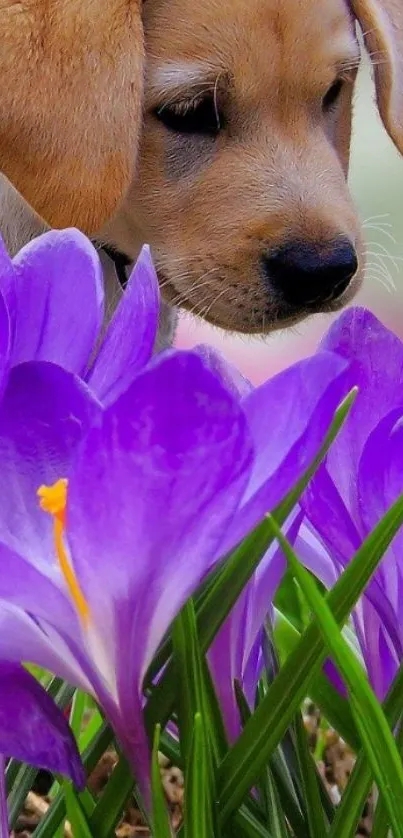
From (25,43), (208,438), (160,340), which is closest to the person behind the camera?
(208,438)

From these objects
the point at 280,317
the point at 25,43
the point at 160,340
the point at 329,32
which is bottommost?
the point at 160,340

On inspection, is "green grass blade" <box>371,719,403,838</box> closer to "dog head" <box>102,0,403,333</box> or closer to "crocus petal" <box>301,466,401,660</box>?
"crocus petal" <box>301,466,401,660</box>

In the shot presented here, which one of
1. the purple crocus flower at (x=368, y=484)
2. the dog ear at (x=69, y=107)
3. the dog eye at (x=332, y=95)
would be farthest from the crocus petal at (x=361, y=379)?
the dog eye at (x=332, y=95)

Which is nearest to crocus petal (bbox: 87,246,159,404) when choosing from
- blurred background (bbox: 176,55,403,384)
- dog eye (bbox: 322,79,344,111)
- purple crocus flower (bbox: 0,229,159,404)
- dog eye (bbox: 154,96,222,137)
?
purple crocus flower (bbox: 0,229,159,404)

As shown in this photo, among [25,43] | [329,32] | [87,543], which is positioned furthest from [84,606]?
[329,32]

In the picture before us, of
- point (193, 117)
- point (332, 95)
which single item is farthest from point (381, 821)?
point (332, 95)

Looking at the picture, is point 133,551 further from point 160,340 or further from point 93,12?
point 160,340

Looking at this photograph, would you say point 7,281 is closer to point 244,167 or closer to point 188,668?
point 188,668

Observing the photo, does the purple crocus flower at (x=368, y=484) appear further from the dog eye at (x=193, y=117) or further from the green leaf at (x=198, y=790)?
the dog eye at (x=193, y=117)
